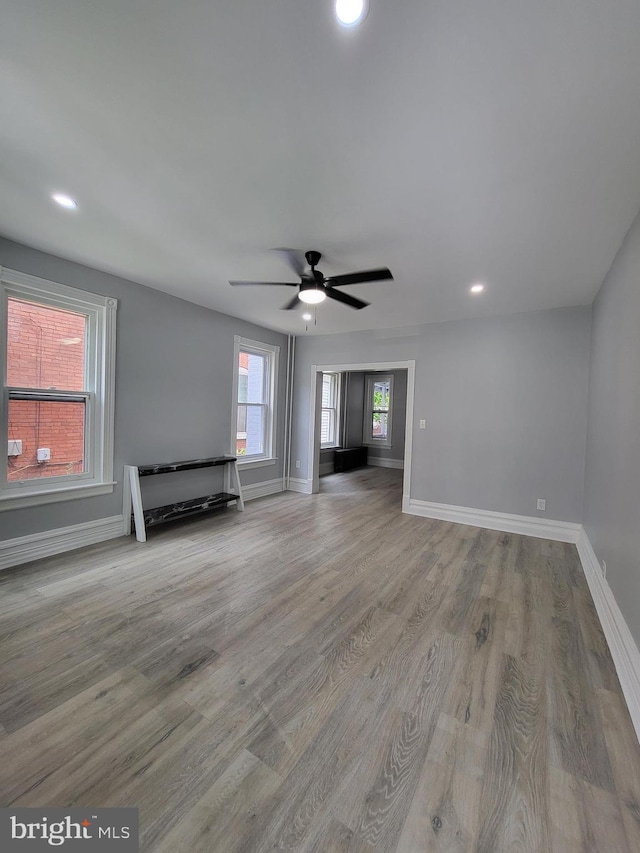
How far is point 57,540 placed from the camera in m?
3.07

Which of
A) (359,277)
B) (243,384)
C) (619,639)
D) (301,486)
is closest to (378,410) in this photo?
(301,486)

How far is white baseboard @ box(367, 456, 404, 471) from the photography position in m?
8.66

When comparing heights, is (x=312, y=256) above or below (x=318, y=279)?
above

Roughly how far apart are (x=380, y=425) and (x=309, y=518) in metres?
5.03

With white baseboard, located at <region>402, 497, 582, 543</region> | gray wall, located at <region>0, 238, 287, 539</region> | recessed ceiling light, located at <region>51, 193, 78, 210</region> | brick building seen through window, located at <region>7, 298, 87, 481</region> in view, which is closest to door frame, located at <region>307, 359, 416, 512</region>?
white baseboard, located at <region>402, 497, 582, 543</region>

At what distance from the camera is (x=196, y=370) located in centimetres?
A: 424

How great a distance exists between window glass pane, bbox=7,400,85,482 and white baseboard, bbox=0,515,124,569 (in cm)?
52

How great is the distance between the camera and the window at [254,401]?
4.99 meters

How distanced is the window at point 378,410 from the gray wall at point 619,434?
5.63m

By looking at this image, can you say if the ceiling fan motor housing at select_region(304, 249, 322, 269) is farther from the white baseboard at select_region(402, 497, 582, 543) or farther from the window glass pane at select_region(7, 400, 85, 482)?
the white baseboard at select_region(402, 497, 582, 543)

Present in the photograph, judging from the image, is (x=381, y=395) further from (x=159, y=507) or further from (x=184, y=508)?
(x=159, y=507)

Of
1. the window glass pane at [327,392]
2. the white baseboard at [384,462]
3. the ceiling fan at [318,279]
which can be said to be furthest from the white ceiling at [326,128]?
the white baseboard at [384,462]

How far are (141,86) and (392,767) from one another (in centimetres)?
290

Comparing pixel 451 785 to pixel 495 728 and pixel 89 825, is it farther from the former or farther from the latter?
pixel 89 825
